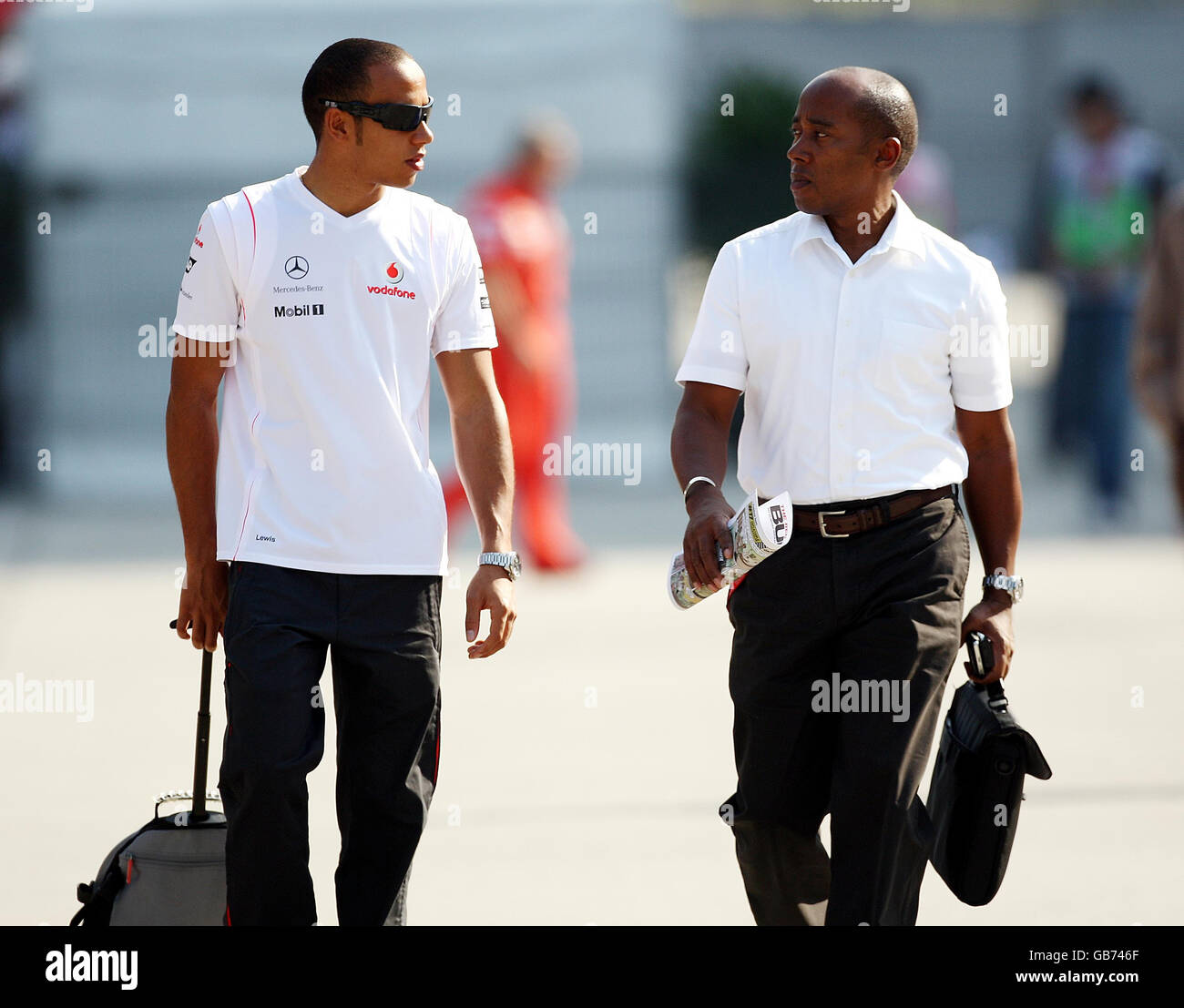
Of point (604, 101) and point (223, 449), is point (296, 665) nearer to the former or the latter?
point (223, 449)

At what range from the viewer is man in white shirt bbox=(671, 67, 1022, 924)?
3881mm

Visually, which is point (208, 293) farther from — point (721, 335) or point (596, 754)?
point (596, 754)

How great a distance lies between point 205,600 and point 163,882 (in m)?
0.58

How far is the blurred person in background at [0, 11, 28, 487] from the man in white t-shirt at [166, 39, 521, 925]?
10.5m

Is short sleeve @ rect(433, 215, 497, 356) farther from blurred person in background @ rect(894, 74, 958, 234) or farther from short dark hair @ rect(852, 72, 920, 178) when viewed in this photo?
blurred person in background @ rect(894, 74, 958, 234)

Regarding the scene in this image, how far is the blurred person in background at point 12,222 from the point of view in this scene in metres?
13.9

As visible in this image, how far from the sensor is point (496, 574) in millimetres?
3930

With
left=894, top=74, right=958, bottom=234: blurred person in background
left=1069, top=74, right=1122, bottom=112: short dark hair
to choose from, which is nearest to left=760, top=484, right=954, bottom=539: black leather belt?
left=894, top=74, right=958, bottom=234: blurred person in background

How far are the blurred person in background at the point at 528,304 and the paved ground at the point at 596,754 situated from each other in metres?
0.59

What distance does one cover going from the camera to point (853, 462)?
153 inches

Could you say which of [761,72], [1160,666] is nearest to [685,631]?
[1160,666]

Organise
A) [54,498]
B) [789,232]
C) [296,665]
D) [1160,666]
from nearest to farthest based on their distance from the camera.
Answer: [296,665]
[789,232]
[1160,666]
[54,498]

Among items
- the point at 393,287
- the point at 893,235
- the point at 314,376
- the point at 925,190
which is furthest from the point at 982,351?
the point at 925,190
